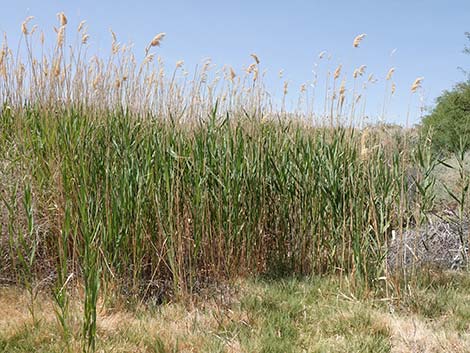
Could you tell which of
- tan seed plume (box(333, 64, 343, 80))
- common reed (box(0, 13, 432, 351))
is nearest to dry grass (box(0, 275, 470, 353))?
common reed (box(0, 13, 432, 351))

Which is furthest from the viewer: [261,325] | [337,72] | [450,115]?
[450,115]

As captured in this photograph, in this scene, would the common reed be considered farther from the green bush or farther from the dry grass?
the green bush

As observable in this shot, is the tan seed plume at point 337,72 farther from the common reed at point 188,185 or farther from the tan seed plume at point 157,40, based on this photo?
the tan seed plume at point 157,40

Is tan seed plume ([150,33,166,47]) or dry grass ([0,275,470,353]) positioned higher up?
tan seed plume ([150,33,166,47])

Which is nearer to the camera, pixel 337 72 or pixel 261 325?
pixel 261 325

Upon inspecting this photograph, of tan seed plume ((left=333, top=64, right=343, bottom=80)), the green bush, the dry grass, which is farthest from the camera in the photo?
the green bush

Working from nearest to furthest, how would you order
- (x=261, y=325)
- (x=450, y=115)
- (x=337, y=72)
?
(x=261, y=325)
(x=337, y=72)
(x=450, y=115)

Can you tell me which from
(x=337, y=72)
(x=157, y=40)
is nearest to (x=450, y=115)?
(x=337, y=72)

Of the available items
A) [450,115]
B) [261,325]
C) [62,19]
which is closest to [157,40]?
[62,19]

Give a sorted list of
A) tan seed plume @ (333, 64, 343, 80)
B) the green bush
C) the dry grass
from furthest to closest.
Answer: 1. the green bush
2. tan seed plume @ (333, 64, 343, 80)
3. the dry grass

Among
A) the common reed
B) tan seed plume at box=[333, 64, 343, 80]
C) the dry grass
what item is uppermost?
tan seed plume at box=[333, 64, 343, 80]

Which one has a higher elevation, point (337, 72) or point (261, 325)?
point (337, 72)

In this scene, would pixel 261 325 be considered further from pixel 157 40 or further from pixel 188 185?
pixel 157 40

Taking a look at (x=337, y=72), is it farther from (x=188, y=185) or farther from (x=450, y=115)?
(x=450, y=115)
